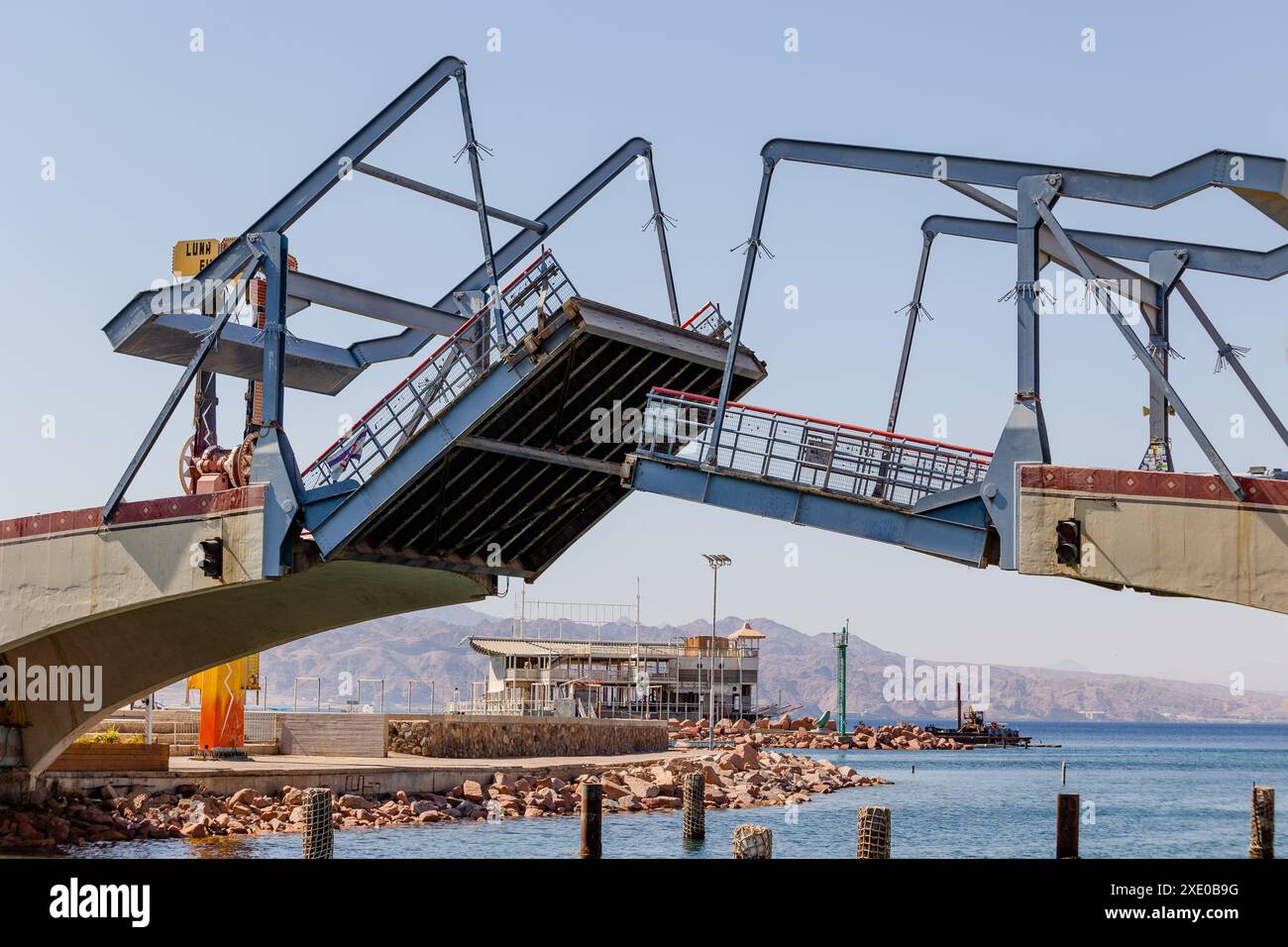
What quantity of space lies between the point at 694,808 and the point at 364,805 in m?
8.21

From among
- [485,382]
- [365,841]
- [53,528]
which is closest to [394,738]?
[365,841]

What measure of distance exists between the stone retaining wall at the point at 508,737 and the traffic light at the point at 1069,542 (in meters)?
34.1

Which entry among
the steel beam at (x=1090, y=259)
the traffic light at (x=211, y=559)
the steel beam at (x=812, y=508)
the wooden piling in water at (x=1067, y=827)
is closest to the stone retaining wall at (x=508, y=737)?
the traffic light at (x=211, y=559)

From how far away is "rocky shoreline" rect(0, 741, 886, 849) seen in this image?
31.4 metres

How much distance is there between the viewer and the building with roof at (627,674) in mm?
97375

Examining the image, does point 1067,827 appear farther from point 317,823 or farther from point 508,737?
point 508,737

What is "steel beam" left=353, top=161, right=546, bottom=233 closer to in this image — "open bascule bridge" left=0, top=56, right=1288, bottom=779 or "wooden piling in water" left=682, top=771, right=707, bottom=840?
"open bascule bridge" left=0, top=56, right=1288, bottom=779

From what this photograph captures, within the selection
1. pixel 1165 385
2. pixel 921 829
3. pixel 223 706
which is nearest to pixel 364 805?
pixel 223 706

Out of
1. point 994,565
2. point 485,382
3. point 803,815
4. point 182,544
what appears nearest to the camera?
point 994,565

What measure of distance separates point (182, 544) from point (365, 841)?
8.70 meters

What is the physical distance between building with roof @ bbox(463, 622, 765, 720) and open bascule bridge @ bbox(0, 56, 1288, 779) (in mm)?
57331

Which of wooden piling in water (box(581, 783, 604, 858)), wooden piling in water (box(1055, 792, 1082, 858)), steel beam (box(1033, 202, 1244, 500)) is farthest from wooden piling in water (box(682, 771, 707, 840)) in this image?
steel beam (box(1033, 202, 1244, 500))
